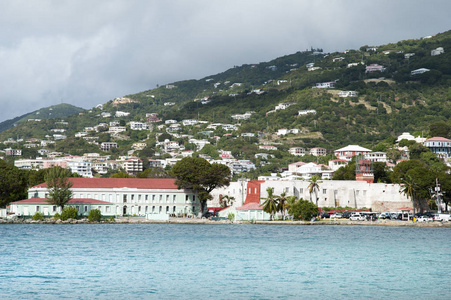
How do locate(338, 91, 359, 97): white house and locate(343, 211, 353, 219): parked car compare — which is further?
locate(338, 91, 359, 97): white house

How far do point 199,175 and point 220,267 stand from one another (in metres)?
45.9

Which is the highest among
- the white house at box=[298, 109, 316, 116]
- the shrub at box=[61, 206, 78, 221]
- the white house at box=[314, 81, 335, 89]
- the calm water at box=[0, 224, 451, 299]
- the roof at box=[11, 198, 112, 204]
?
the white house at box=[314, 81, 335, 89]

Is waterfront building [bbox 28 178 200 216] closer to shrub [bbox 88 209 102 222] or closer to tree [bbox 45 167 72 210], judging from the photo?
tree [bbox 45 167 72 210]

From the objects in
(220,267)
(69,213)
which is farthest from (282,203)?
(220,267)

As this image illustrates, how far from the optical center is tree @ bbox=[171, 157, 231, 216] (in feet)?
249

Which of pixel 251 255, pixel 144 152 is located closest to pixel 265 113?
pixel 144 152

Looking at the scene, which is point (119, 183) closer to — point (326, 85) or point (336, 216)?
point (336, 216)

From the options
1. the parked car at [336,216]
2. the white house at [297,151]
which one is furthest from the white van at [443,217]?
the white house at [297,151]

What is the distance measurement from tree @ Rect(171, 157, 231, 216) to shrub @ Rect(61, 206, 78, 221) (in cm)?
1405

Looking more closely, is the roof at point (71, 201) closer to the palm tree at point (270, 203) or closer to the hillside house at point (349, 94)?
the palm tree at point (270, 203)

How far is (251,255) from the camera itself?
35625mm

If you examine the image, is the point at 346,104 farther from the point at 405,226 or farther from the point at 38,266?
the point at 38,266

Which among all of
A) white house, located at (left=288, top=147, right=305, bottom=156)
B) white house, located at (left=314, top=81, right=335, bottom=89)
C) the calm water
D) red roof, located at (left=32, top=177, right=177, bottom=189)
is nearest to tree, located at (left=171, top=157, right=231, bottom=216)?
red roof, located at (left=32, top=177, right=177, bottom=189)

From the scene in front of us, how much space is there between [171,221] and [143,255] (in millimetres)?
35538
